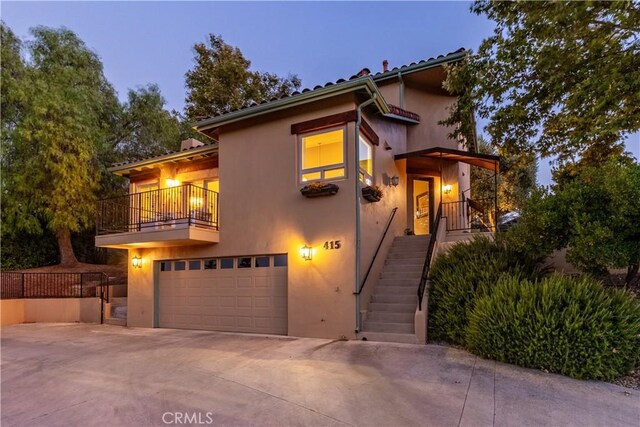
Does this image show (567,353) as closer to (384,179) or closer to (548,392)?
(548,392)

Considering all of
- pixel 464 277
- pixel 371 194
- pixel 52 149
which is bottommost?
pixel 464 277

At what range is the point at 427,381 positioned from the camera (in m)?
5.03

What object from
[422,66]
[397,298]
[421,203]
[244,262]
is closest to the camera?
[397,298]

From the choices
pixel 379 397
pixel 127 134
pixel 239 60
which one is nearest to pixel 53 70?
pixel 127 134

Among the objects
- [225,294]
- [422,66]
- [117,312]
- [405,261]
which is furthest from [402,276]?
[117,312]

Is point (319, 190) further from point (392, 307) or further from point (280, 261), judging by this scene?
point (392, 307)

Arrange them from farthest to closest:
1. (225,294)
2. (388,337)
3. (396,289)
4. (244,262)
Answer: (225,294)
(244,262)
(396,289)
(388,337)

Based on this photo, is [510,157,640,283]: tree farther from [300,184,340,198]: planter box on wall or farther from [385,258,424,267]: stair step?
[300,184,340,198]: planter box on wall

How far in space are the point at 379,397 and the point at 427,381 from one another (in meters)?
0.92

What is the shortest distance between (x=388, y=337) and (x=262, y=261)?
3.67 m

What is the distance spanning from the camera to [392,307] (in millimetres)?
8125

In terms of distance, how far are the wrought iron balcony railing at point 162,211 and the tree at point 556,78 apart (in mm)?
7119

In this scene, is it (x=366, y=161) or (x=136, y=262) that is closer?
(x=366, y=161)

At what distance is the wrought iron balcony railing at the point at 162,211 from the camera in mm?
10008
